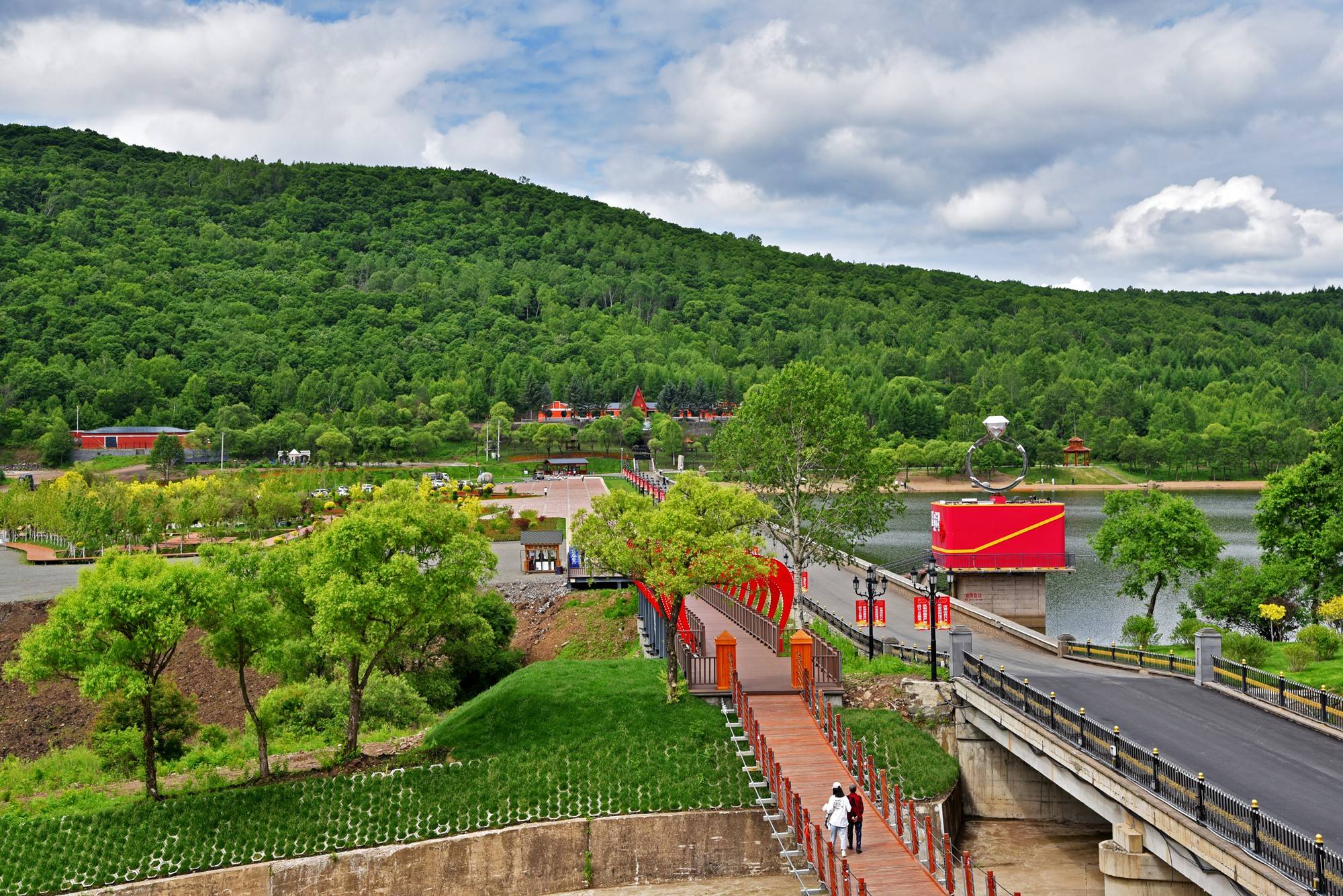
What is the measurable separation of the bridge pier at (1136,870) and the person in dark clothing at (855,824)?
13.0 feet

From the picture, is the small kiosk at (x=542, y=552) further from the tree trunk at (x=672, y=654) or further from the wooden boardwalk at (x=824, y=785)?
the wooden boardwalk at (x=824, y=785)

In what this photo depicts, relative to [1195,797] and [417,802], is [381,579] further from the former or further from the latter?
[1195,797]

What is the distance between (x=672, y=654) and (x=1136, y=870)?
11.0 m

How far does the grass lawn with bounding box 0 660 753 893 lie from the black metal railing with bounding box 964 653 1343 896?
20.8ft

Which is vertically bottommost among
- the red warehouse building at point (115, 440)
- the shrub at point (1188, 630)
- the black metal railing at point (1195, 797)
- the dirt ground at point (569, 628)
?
the dirt ground at point (569, 628)

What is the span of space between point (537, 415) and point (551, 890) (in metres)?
137

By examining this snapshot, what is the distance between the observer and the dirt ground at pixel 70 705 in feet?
115

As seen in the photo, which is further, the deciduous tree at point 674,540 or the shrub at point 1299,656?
the shrub at point 1299,656

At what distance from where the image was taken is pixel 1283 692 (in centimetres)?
2261

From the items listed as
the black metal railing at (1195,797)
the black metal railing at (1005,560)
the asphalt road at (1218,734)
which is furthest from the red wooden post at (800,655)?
the black metal railing at (1005,560)

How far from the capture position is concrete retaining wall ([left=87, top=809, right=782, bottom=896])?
20.7 metres

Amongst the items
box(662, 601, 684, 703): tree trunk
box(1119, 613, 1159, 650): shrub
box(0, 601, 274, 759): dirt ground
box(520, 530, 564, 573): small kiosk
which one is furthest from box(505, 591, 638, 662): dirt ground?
box(1119, 613, 1159, 650): shrub

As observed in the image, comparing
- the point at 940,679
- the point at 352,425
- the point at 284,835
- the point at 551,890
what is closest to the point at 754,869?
the point at 551,890

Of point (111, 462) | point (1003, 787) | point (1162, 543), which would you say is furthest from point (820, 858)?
point (111, 462)
